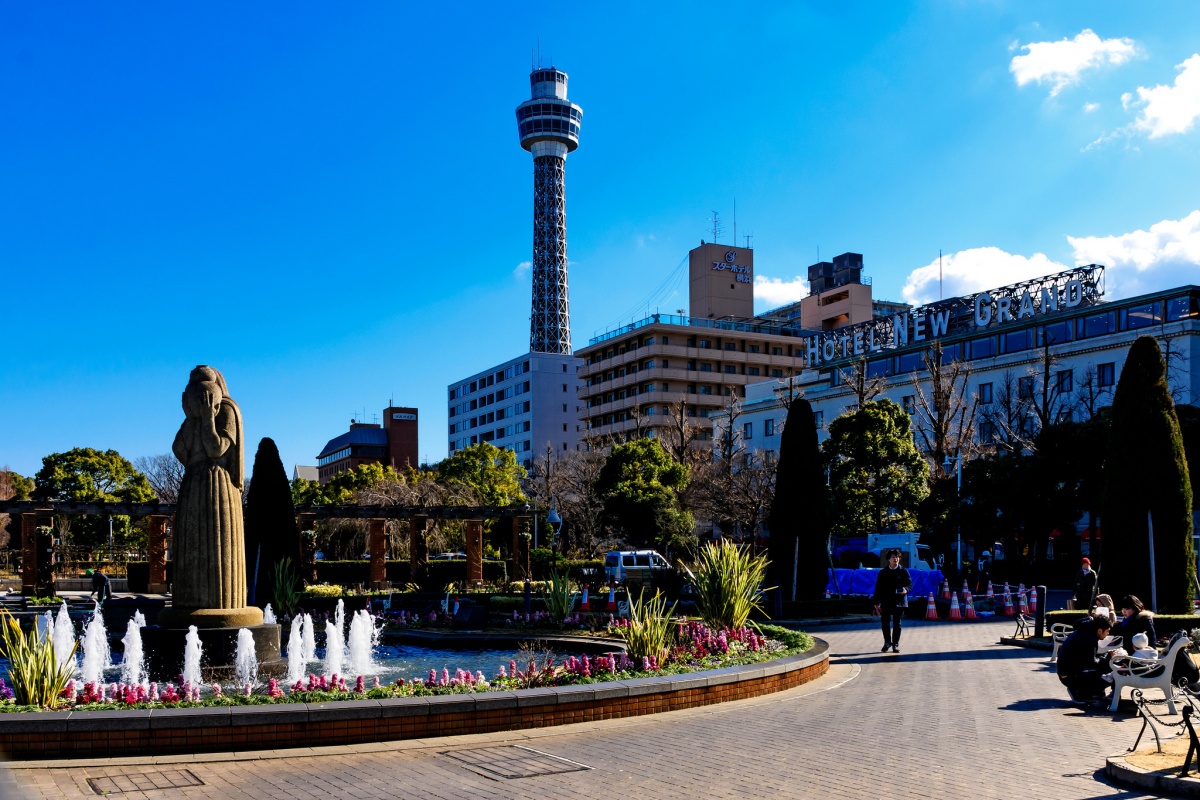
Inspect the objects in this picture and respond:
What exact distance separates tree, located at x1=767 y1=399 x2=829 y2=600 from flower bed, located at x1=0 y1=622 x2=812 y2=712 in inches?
444

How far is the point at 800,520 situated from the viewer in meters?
Result: 26.7

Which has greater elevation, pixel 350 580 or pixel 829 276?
pixel 829 276

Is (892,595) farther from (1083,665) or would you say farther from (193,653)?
(193,653)

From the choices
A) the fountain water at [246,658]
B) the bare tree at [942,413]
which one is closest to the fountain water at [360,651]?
the fountain water at [246,658]

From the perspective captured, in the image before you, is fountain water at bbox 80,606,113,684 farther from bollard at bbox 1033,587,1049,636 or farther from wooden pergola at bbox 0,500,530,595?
wooden pergola at bbox 0,500,530,595

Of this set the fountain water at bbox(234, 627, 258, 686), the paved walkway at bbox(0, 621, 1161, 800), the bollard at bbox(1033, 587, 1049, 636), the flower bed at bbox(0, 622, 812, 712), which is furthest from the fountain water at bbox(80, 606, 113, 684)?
the bollard at bbox(1033, 587, 1049, 636)

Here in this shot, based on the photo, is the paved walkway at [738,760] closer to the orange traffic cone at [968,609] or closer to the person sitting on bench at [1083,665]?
the person sitting on bench at [1083,665]

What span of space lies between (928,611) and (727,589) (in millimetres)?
11638

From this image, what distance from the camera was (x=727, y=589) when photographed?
16.1 meters

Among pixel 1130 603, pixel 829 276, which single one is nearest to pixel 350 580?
pixel 1130 603

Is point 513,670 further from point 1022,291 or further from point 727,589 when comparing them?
point 1022,291

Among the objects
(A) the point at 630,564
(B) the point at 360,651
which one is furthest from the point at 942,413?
(B) the point at 360,651

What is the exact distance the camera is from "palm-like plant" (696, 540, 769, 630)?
52.8ft

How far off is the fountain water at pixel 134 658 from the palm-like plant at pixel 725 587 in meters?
7.88
